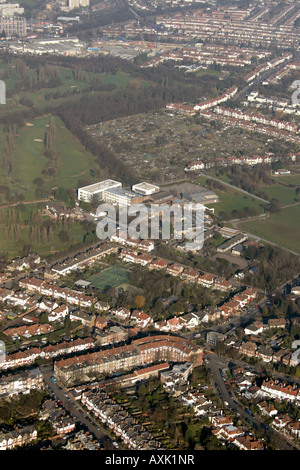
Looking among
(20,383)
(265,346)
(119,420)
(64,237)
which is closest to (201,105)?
(64,237)

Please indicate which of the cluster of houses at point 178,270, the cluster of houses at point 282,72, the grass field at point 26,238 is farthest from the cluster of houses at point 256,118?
the cluster of houses at point 178,270

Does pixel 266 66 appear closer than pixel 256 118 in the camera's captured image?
No

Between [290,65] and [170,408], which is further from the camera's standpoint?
[290,65]

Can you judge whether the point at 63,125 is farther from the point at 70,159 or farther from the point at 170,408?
the point at 170,408

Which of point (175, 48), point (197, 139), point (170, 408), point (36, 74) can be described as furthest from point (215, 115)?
point (170, 408)

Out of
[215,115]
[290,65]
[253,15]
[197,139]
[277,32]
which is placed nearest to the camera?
[197,139]

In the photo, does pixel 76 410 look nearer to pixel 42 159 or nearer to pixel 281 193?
pixel 281 193
